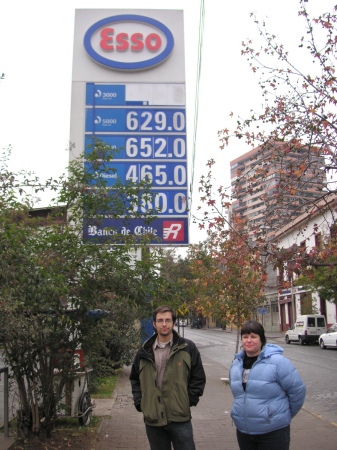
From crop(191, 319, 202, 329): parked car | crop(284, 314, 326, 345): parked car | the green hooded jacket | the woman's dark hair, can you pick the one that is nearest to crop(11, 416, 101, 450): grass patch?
the green hooded jacket

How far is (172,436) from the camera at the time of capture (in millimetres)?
4289

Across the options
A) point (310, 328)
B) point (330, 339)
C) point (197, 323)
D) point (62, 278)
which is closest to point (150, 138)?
point (62, 278)

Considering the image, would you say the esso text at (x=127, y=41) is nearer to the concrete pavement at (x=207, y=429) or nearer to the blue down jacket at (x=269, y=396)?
the concrete pavement at (x=207, y=429)

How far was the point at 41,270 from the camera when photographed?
18.9ft

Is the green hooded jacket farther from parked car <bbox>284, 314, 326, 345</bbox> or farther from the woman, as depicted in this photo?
parked car <bbox>284, 314, 326, 345</bbox>

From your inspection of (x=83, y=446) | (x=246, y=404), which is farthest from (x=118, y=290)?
(x=246, y=404)

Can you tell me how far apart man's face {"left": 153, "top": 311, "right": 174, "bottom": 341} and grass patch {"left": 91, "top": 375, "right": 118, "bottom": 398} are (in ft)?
24.0

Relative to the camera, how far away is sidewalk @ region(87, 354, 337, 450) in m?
6.96

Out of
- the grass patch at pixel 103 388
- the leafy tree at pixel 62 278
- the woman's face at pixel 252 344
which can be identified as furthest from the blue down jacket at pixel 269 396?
the grass patch at pixel 103 388

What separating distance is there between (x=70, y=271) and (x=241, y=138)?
12.8 feet

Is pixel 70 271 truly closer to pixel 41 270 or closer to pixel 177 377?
pixel 41 270

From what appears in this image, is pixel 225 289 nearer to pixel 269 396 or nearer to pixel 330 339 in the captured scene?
pixel 269 396

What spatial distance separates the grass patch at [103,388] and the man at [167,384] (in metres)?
7.16

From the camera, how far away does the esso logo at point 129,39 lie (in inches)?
514
